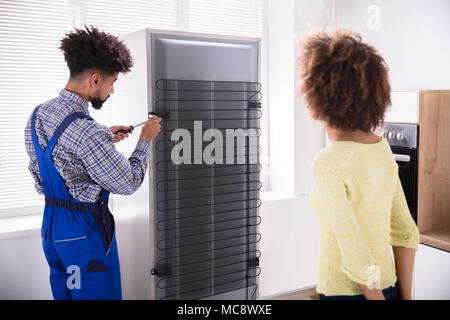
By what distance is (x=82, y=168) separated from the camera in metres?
1.51

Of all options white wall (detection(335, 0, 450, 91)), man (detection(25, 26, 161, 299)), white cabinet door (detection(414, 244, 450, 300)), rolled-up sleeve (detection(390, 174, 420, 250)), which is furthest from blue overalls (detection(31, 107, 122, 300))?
white wall (detection(335, 0, 450, 91))

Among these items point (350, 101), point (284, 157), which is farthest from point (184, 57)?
point (284, 157)

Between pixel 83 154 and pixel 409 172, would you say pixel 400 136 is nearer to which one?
pixel 409 172

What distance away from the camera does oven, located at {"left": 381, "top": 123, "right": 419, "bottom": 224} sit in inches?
84.2

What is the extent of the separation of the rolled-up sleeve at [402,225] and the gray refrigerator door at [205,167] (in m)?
0.91

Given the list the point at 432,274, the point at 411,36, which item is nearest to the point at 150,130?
the point at 432,274

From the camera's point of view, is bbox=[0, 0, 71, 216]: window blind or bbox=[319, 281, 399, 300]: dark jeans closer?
bbox=[319, 281, 399, 300]: dark jeans

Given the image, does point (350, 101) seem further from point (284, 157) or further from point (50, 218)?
point (284, 157)

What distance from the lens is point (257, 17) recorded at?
9.56 feet

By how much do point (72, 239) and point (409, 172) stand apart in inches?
63.6

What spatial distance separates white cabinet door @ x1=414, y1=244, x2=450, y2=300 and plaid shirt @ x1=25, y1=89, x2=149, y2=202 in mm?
1427

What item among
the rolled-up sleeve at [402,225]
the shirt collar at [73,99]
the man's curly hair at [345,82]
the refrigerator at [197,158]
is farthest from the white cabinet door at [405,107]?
the shirt collar at [73,99]

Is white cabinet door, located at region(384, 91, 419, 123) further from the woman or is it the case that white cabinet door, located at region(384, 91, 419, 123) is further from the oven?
the woman

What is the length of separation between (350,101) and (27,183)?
1.89 m
